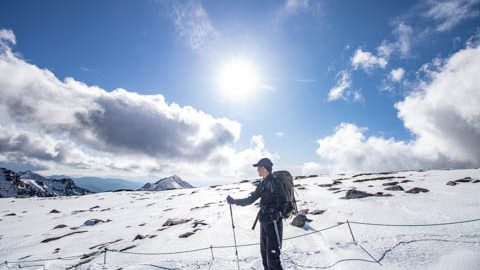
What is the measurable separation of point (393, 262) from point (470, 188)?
52.1 feet

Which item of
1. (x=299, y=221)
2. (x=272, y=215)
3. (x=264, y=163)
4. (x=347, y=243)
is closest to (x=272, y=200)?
(x=272, y=215)

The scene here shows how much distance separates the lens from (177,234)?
18562mm

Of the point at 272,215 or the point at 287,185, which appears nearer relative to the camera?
the point at 272,215

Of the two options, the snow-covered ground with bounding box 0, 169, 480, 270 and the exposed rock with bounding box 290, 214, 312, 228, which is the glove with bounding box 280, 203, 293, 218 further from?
the exposed rock with bounding box 290, 214, 312, 228

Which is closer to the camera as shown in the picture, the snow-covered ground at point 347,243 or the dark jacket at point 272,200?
the dark jacket at point 272,200

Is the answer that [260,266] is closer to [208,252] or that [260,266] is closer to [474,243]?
[208,252]

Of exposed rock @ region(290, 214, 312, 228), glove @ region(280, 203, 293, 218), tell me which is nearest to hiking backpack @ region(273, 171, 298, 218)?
glove @ region(280, 203, 293, 218)

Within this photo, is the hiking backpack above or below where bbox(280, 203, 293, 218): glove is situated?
above

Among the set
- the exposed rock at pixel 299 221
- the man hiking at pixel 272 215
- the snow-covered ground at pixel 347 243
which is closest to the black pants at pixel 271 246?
the man hiking at pixel 272 215

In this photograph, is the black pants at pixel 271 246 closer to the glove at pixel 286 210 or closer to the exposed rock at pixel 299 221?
the glove at pixel 286 210

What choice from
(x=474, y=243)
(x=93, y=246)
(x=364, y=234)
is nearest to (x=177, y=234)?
(x=93, y=246)

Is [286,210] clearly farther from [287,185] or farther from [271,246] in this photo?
[271,246]

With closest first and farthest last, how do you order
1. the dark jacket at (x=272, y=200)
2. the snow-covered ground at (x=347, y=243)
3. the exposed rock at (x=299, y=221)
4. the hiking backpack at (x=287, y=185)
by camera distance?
the dark jacket at (x=272, y=200) → the hiking backpack at (x=287, y=185) → the snow-covered ground at (x=347, y=243) → the exposed rock at (x=299, y=221)

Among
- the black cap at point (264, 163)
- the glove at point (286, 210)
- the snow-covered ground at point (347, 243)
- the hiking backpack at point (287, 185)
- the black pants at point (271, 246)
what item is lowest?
the snow-covered ground at point (347, 243)
